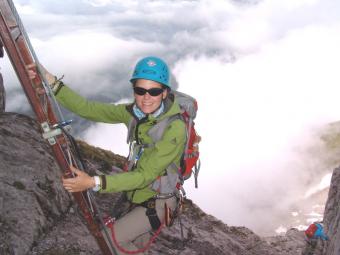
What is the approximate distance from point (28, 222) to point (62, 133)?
488 cm

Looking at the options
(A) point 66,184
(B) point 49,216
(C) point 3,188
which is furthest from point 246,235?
(A) point 66,184

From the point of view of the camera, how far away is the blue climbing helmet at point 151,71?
7.13 metres

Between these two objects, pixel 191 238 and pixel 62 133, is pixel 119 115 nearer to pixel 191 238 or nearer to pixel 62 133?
pixel 62 133

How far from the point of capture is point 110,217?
8164mm

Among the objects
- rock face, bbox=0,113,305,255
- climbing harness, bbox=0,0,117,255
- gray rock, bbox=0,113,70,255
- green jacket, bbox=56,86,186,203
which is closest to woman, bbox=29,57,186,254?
green jacket, bbox=56,86,186,203

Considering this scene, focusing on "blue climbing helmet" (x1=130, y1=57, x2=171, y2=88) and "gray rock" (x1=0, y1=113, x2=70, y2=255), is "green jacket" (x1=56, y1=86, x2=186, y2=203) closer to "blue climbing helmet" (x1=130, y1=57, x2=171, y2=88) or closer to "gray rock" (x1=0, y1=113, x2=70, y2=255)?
"blue climbing helmet" (x1=130, y1=57, x2=171, y2=88)

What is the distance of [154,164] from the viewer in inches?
270

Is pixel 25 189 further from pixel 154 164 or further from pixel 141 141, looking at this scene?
pixel 154 164

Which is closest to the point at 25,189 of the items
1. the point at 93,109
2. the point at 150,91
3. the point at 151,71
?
the point at 93,109

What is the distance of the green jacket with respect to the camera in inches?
261

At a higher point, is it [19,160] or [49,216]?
[19,160]

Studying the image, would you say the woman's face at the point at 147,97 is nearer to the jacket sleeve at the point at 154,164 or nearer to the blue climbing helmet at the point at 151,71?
the blue climbing helmet at the point at 151,71

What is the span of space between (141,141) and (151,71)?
1.58m

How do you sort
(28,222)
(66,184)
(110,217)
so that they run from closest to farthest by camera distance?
(66,184) < (110,217) < (28,222)
